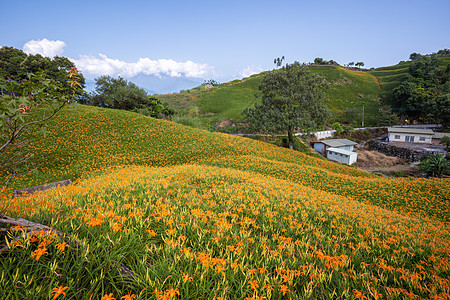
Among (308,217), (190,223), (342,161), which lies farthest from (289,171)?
(342,161)

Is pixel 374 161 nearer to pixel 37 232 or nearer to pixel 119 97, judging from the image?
pixel 37 232

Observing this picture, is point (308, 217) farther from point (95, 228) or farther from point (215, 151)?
point (215, 151)

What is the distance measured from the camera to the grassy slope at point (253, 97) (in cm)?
6425

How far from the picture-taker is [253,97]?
74375 mm

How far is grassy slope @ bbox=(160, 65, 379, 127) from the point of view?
64250mm

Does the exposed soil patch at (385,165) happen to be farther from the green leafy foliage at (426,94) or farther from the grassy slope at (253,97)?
the grassy slope at (253,97)

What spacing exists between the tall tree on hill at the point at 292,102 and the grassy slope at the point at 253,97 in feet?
86.2

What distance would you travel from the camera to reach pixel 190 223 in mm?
3484

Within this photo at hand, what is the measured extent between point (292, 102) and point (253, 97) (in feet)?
165

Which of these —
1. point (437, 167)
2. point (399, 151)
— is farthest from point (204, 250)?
point (399, 151)

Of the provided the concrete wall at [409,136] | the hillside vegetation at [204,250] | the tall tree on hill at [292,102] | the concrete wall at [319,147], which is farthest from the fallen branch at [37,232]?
the concrete wall at [409,136]

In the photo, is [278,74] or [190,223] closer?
[190,223]

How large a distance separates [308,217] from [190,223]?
3611 millimetres

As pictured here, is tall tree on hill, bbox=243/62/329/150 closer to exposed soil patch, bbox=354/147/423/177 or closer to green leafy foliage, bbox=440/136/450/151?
exposed soil patch, bbox=354/147/423/177
